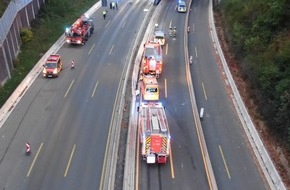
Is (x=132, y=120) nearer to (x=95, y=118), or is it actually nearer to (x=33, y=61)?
(x=95, y=118)

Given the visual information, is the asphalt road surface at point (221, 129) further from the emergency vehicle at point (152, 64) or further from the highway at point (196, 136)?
the emergency vehicle at point (152, 64)

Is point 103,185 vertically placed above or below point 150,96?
below

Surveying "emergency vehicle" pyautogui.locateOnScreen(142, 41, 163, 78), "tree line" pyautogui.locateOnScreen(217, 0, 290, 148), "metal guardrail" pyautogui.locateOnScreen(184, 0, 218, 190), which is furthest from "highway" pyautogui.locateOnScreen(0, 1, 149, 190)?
"tree line" pyautogui.locateOnScreen(217, 0, 290, 148)

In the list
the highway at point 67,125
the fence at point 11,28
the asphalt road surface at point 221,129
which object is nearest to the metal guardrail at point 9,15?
the fence at point 11,28

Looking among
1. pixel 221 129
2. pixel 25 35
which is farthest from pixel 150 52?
pixel 25 35

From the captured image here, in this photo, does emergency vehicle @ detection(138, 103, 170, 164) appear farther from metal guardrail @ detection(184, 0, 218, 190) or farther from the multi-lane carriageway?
metal guardrail @ detection(184, 0, 218, 190)

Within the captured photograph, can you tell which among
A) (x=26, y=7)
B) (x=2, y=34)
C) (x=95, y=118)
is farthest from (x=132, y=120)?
(x=26, y=7)
